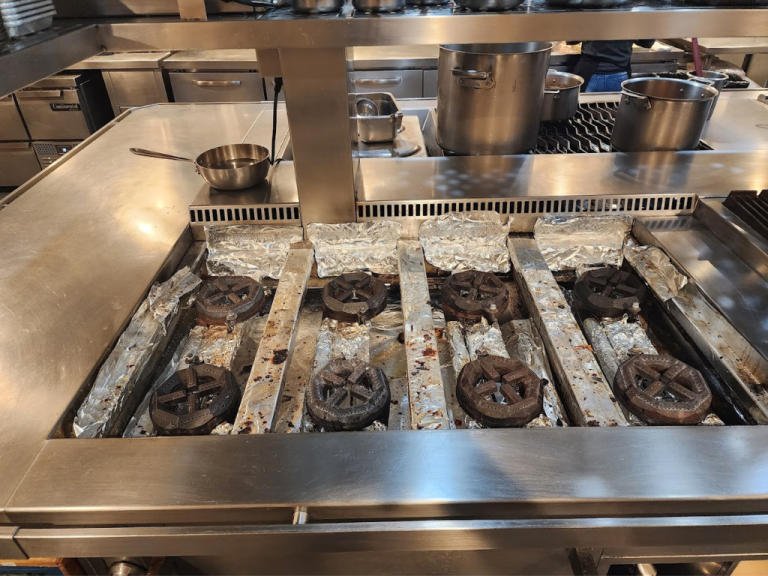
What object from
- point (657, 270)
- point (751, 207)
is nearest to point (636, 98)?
point (751, 207)

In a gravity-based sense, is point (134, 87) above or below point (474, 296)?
below

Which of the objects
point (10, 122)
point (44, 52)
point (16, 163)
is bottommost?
point (16, 163)

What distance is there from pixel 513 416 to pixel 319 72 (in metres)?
0.83

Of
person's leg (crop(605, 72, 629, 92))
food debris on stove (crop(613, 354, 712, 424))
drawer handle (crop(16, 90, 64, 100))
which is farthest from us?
drawer handle (crop(16, 90, 64, 100))

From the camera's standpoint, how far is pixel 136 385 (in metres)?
0.99

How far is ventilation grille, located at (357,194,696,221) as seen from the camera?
1.35m

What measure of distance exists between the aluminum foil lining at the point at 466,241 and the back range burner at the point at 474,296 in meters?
0.08

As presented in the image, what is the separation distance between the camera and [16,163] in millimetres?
3922

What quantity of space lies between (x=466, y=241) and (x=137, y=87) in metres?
3.40

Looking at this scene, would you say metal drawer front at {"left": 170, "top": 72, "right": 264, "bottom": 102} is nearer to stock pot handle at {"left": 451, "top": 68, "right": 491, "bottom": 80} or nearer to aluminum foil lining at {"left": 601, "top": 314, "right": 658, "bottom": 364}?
stock pot handle at {"left": 451, "top": 68, "right": 491, "bottom": 80}

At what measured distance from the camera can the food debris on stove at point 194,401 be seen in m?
0.89

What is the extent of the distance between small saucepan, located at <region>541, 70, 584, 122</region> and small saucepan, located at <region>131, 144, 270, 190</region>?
100 cm

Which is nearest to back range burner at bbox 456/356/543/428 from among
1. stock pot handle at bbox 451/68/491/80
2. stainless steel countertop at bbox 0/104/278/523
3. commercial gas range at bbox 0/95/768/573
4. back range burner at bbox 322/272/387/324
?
commercial gas range at bbox 0/95/768/573

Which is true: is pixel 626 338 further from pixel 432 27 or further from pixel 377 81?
pixel 377 81
